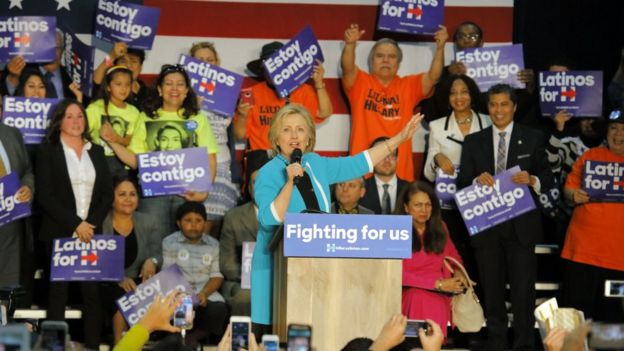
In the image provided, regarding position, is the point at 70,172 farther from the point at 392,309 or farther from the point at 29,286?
the point at 392,309

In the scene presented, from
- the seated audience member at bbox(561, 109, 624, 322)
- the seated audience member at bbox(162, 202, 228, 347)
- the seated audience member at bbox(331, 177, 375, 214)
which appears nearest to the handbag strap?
the seated audience member at bbox(331, 177, 375, 214)

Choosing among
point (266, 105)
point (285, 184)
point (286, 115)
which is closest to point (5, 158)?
point (266, 105)

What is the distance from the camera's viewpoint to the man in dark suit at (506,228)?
7438mm

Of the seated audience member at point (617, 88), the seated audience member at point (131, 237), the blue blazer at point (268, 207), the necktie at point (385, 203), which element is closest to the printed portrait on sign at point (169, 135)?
the seated audience member at point (131, 237)

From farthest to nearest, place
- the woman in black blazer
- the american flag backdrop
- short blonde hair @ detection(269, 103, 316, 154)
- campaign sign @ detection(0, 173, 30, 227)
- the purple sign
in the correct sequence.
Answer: the american flag backdrop
the purple sign
the woman in black blazer
campaign sign @ detection(0, 173, 30, 227)
short blonde hair @ detection(269, 103, 316, 154)

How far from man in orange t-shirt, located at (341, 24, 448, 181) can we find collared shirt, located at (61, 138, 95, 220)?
5.98 feet

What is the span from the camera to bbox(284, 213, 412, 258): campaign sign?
4.27 m

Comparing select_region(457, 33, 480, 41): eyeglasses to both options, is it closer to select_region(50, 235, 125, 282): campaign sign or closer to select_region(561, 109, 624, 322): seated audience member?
select_region(561, 109, 624, 322): seated audience member

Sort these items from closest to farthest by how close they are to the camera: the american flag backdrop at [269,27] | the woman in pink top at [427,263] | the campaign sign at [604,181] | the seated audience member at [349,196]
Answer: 1. the woman in pink top at [427,263]
2. the seated audience member at [349,196]
3. the campaign sign at [604,181]
4. the american flag backdrop at [269,27]

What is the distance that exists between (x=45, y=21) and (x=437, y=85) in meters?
2.61

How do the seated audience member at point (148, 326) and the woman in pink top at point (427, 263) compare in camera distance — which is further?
the woman in pink top at point (427, 263)

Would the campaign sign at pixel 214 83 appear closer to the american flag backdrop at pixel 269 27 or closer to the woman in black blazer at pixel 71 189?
the american flag backdrop at pixel 269 27

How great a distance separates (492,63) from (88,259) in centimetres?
303

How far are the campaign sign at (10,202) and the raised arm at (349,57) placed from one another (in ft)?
7.88
